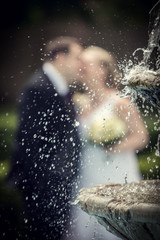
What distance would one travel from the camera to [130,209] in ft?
3.55

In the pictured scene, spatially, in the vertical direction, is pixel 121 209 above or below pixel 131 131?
below

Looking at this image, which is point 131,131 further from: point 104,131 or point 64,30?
point 64,30

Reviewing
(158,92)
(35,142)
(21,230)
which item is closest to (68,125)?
(35,142)

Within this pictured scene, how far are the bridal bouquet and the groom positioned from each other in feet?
1.26

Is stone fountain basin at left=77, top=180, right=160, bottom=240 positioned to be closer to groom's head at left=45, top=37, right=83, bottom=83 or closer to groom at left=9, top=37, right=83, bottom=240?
groom at left=9, top=37, right=83, bottom=240

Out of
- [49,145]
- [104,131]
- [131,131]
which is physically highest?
[49,145]

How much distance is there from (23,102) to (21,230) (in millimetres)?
2222

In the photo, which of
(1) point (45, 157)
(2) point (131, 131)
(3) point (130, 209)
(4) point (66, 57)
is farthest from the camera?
(4) point (66, 57)

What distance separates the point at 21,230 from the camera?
3.52 metres

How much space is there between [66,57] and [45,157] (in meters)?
2.46

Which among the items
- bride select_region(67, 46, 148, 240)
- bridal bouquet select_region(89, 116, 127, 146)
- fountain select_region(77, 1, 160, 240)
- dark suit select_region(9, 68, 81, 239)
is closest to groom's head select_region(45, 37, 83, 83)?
bride select_region(67, 46, 148, 240)

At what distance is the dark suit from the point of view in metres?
3.81

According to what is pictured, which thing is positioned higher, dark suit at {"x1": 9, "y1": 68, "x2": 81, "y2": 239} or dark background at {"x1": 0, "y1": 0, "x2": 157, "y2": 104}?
dark background at {"x1": 0, "y1": 0, "x2": 157, "y2": 104}

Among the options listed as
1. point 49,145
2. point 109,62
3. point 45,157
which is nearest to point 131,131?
point 109,62
